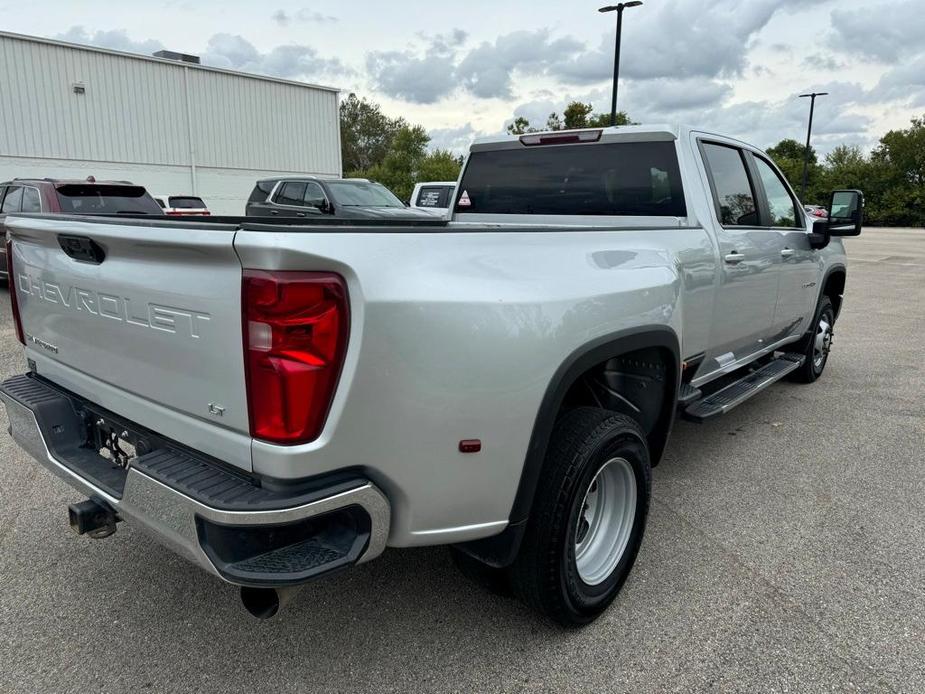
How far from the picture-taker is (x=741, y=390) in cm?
437

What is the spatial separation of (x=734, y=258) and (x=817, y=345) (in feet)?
9.28

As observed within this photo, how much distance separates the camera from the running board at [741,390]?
12.4 ft

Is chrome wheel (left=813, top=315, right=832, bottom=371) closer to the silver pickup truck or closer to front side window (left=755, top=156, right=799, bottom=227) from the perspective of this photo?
front side window (left=755, top=156, right=799, bottom=227)

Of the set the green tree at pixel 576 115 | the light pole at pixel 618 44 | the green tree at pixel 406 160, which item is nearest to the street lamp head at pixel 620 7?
the light pole at pixel 618 44

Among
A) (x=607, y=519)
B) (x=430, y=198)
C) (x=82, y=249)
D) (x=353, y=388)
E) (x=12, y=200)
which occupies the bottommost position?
(x=607, y=519)

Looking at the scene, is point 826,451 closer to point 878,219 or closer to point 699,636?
point 699,636

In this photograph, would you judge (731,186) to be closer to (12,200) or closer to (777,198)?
(777,198)

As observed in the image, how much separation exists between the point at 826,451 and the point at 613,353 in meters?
2.80

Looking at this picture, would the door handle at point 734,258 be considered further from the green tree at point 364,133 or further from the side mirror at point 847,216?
the green tree at point 364,133

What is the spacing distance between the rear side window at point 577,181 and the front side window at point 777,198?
1.20 metres

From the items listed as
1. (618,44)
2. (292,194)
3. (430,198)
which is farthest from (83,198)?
(618,44)

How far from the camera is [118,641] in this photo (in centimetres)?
256

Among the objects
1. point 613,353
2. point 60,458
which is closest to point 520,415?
point 613,353

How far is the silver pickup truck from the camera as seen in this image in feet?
5.98
